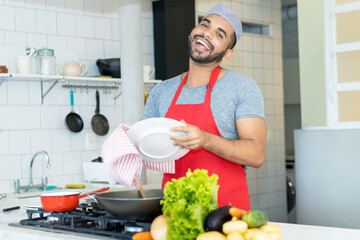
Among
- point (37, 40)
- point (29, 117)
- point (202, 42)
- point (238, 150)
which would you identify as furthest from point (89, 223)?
point (37, 40)

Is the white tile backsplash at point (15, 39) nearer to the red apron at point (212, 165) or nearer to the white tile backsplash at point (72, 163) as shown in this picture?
the white tile backsplash at point (72, 163)

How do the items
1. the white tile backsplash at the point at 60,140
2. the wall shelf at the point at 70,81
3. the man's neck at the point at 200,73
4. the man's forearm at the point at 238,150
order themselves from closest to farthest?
the man's forearm at the point at 238,150
the man's neck at the point at 200,73
the wall shelf at the point at 70,81
the white tile backsplash at the point at 60,140

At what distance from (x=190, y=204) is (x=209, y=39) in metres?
0.96

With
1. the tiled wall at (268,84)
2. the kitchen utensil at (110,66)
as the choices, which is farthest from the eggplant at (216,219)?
the tiled wall at (268,84)

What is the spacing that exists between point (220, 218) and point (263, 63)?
4534 mm

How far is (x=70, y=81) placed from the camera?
398cm

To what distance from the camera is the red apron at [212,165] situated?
2082 millimetres

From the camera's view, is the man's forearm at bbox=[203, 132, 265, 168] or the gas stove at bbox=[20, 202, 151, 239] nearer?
the gas stove at bbox=[20, 202, 151, 239]

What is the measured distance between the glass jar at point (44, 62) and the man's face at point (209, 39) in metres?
1.91

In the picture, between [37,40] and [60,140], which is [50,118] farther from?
[37,40]

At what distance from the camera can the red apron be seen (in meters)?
2.08

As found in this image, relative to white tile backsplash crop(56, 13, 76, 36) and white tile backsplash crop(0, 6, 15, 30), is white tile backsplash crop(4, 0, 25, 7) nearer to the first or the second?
white tile backsplash crop(0, 6, 15, 30)

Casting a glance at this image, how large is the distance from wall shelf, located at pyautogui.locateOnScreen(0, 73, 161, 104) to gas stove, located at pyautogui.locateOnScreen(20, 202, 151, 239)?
6.15ft

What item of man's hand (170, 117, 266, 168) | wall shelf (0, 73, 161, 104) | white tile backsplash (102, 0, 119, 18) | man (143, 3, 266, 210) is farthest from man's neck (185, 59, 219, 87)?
white tile backsplash (102, 0, 119, 18)
